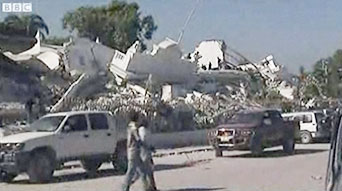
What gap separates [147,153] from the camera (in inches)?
471

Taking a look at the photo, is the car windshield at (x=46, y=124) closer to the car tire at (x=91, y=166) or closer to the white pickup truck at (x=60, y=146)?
the white pickup truck at (x=60, y=146)

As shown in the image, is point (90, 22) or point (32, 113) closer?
point (90, 22)

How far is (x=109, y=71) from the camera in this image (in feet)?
41.0

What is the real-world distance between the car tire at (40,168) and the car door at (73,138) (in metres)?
0.24

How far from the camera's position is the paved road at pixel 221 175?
13.0m

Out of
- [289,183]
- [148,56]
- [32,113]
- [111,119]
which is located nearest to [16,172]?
[32,113]

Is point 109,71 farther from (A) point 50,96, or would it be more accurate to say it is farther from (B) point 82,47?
(A) point 50,96

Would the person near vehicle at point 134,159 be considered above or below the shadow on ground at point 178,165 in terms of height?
above

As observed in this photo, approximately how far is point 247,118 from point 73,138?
3226 millimetres

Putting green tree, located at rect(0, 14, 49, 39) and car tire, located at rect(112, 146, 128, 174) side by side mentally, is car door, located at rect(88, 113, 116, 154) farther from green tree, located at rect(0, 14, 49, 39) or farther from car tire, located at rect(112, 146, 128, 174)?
green tree, located at rect(0, 14, 49, 39)

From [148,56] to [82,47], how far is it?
1077mm

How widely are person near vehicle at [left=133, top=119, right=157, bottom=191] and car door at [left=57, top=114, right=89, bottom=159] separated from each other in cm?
193

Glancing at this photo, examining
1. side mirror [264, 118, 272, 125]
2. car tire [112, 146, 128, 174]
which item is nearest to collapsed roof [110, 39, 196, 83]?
car tire [112, 146, 128, 174]

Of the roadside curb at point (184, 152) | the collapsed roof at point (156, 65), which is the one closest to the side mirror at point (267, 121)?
the roadside curb at point (184, 152)
